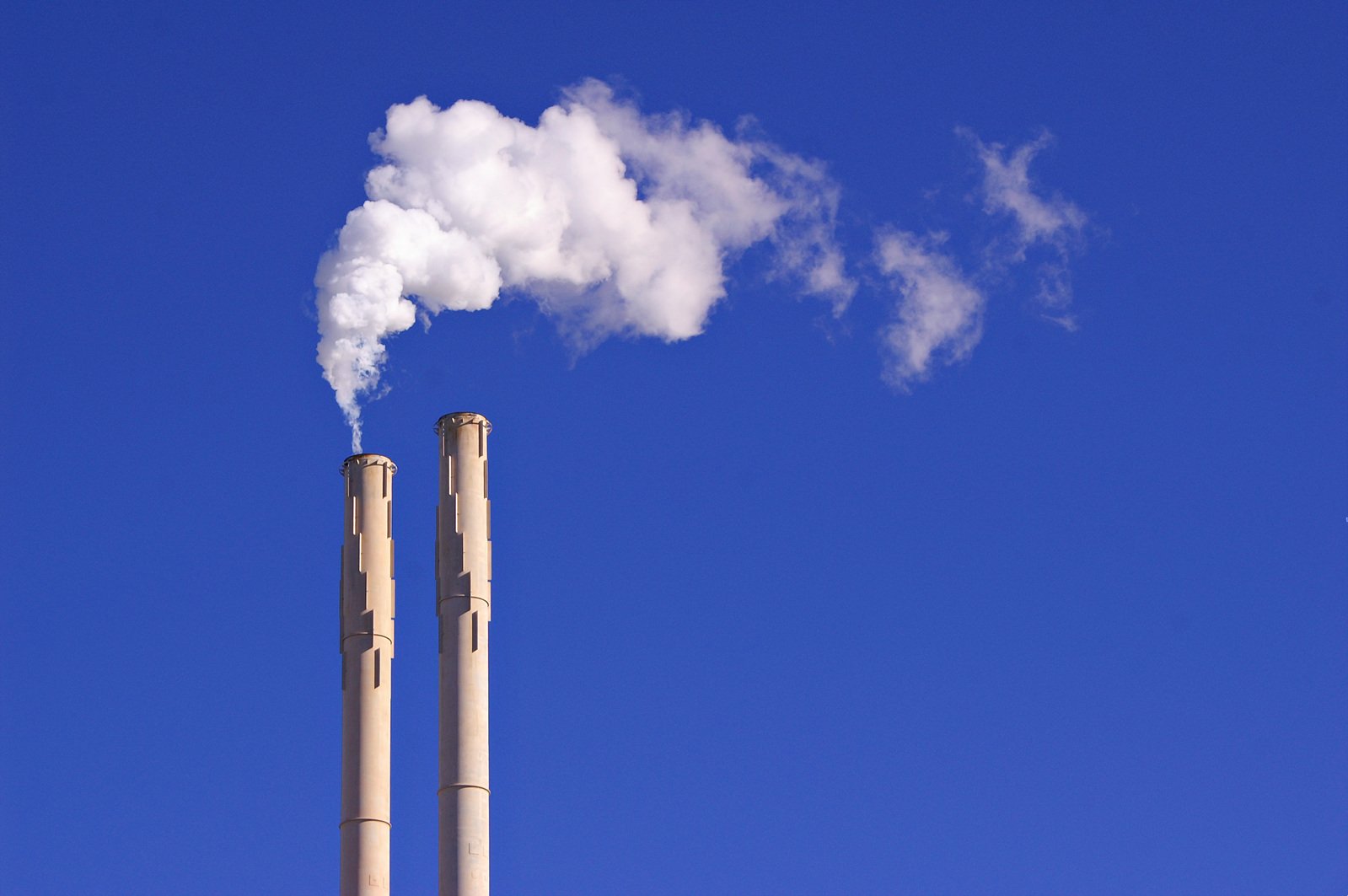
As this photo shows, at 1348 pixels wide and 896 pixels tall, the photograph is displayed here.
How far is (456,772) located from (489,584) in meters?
5.21

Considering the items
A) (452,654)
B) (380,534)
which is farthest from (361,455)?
(452,654)

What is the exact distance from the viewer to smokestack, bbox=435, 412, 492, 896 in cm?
5794

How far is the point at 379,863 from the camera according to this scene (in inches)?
2320

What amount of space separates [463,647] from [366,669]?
2.59 metres

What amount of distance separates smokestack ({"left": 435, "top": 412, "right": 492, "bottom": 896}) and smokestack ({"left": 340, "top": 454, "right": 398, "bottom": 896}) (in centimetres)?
152

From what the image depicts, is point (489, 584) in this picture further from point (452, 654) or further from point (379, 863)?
point (379, 863)

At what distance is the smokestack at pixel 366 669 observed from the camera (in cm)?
5897

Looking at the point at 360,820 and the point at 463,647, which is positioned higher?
the point at 463,647

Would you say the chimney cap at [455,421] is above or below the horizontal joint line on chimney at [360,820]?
above

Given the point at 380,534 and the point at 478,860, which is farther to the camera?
the point at 380,534

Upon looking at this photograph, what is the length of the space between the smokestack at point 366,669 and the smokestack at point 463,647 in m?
1.52

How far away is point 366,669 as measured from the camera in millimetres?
60812

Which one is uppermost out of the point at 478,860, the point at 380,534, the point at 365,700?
the point at 380,534

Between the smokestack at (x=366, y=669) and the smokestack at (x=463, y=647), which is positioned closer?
the smokestack at (x=463, y=647)
